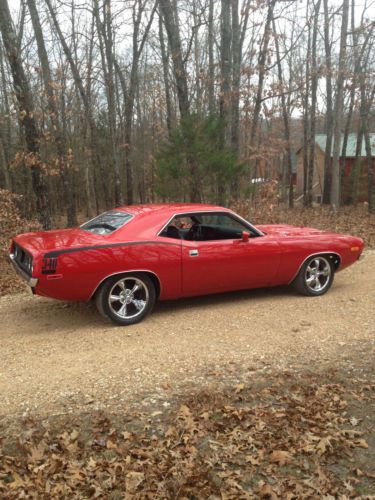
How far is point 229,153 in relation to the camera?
11016mm

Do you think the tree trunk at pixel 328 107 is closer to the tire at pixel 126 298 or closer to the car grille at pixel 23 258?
the tire at pixel 126 298

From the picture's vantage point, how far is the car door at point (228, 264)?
567cm

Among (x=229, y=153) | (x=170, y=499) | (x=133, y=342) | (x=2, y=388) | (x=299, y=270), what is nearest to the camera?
(x=170, y=499)

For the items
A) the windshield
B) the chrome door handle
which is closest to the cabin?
the chrome door handle

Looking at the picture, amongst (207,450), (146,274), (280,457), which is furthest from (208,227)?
(280,457)

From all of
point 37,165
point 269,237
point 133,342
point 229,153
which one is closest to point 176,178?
point 229,153

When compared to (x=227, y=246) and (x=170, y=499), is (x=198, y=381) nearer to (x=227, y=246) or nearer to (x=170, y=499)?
(x=170, y=499)

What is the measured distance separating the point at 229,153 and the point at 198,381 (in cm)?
800

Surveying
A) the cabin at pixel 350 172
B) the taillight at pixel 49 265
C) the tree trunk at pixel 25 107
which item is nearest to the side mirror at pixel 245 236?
the taillight at pixel 49 265

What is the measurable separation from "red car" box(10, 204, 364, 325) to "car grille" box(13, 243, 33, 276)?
0.01 metres

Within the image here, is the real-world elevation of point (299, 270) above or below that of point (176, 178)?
below

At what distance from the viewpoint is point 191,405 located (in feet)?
11.6

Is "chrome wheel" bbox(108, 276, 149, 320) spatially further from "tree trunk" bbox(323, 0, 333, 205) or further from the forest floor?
"tree trunk" bbox(323, 0, 333, 205)

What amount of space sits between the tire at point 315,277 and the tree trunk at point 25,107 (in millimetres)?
6494
